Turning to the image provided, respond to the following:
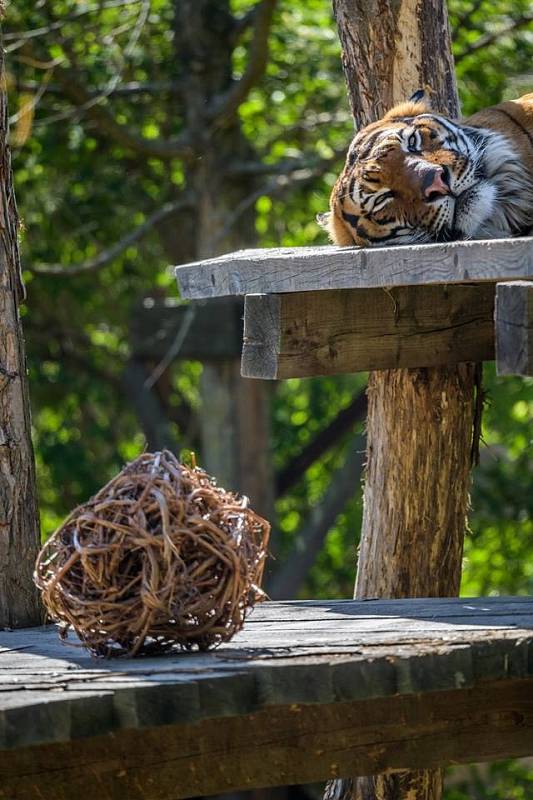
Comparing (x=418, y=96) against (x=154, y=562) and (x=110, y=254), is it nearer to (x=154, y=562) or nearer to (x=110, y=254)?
(x=154, y=562)

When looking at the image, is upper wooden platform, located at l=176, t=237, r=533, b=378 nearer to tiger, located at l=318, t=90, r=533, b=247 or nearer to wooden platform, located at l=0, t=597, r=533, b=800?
tiger, located at l=318, t=90, r=533, b=247

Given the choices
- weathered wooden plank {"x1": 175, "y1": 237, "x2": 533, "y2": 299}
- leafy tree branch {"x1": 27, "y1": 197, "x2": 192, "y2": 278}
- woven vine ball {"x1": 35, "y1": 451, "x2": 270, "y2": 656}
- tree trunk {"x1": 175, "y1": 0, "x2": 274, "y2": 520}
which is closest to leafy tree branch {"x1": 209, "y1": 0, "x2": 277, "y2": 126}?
tree trunk {"x1": 175, "y1": 0, "x2": 274, "y2": 520}

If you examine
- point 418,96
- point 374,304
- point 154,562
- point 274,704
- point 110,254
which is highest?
point 418,96

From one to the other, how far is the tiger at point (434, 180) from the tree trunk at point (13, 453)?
1.12 meters

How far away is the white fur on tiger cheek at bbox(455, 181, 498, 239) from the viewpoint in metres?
4.16

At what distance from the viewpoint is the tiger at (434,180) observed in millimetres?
4195

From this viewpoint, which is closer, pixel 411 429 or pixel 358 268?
pixel 358 268

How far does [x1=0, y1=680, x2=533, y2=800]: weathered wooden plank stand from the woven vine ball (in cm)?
29

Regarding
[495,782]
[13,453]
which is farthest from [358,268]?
[495,782]

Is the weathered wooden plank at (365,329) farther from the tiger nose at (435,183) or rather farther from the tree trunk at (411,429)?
the tiger nose at (435,183)

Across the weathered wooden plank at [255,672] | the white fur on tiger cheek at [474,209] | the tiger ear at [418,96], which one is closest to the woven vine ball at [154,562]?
the weathered wooden plank at [255,672]

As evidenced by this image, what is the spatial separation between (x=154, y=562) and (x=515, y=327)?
1061mm

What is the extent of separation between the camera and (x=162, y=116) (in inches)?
417

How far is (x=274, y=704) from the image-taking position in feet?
10.0
